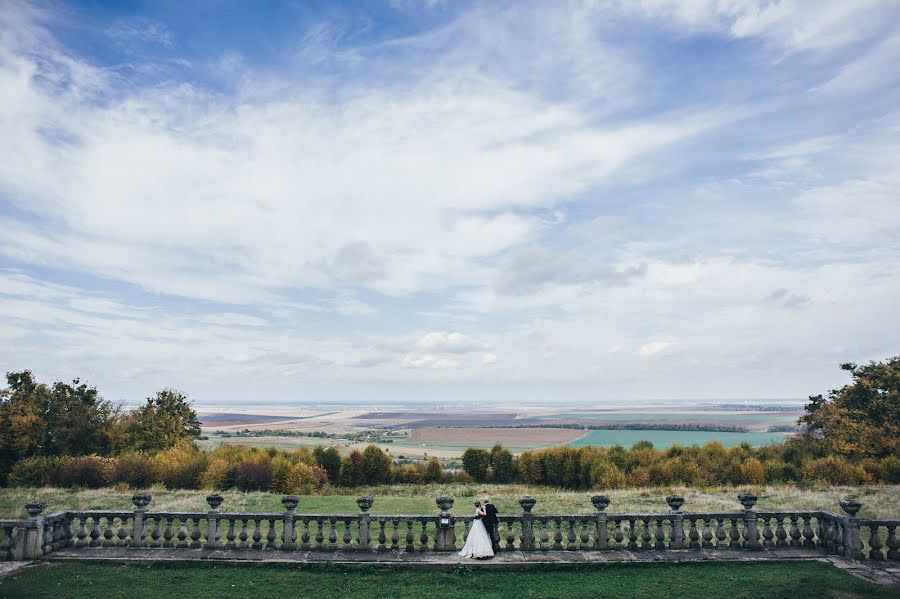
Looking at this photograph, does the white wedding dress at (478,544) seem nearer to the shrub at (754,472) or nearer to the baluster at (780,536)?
the baluster at (780,536)

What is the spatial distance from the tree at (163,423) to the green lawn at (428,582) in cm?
4368

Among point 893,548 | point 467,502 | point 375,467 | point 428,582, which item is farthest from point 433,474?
point 893,548

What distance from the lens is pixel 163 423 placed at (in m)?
55.6

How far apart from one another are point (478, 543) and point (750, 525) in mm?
7456

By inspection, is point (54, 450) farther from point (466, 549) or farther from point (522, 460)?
point (466, 549)

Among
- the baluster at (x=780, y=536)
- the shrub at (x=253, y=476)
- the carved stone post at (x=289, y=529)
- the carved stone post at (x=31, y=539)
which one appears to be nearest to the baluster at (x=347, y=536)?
the carved stone post at (x=289, y=529)

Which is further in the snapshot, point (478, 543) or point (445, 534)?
point (445, 534)

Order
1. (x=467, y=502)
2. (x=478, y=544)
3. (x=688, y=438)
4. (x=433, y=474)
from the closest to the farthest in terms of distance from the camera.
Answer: (x=478, y=544), (x=467, y=502), (x=433, y=474), (x=688, y=438)

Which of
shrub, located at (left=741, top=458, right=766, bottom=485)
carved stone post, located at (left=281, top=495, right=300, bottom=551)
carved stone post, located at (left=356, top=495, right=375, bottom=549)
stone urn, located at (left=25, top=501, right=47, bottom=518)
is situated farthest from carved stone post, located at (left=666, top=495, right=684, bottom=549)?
shrub, located at (left=741, top=458, right=766, bottom=485)

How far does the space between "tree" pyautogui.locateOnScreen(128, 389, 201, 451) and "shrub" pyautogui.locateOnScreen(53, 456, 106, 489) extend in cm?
1014

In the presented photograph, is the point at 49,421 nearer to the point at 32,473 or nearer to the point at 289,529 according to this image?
the point at 32,473

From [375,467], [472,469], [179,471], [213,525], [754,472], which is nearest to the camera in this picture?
[213,525]

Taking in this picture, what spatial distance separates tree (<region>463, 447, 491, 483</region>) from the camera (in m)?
57.1

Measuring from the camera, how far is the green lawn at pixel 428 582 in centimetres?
1227
